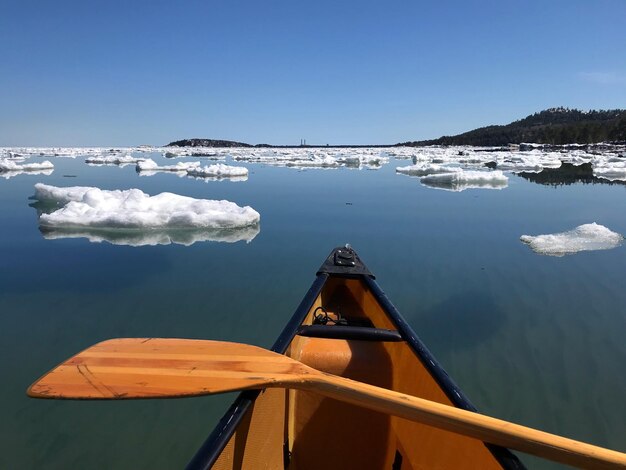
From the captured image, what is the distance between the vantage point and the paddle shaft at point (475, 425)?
108 cm

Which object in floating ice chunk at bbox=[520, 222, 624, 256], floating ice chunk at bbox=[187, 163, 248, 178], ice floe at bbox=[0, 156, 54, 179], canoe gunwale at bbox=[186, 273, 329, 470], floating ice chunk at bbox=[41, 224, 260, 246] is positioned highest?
ice floe at bbox=[0, 156, 54, 179]

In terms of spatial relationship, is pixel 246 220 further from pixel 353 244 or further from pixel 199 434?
pixel 199 434

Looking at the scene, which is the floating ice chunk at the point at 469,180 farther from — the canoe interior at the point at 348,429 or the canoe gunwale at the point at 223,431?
the canoe gunwale at the point at 223,431

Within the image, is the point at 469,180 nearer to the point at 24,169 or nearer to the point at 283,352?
the point at 283,352

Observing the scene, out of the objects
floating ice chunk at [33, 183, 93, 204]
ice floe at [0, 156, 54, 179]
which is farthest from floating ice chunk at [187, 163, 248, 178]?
ice floe at [0, 156, 54, 179]

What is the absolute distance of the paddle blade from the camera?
1488 millimetres

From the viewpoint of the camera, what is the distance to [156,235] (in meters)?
7.51

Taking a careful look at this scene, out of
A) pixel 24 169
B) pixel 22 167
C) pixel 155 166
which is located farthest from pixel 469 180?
pixel 24 169

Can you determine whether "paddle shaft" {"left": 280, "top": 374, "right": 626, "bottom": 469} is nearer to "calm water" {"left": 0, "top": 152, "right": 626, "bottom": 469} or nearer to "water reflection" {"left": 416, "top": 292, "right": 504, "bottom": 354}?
"calm water" {"left": 0, "top": 152, "right": 626, "bottom": 469}

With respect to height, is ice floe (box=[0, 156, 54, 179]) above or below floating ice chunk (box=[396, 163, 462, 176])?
above

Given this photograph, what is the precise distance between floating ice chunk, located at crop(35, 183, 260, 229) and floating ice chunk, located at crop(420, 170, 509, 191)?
10.8m

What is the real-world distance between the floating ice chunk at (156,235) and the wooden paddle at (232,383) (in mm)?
4975

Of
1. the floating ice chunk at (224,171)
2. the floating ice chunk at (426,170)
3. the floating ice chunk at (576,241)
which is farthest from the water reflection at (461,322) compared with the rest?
the floating ice chunk at (426,170)

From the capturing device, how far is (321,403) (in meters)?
2.23
